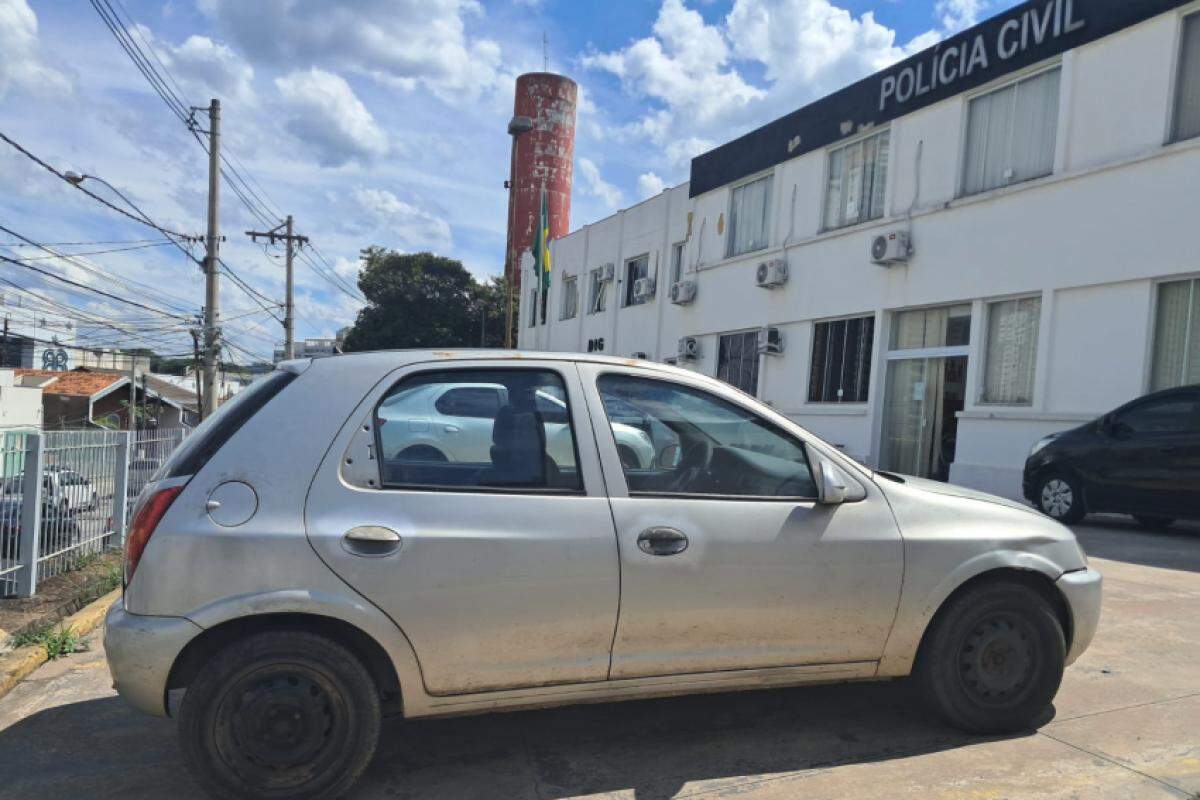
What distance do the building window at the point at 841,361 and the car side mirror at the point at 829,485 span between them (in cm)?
1222

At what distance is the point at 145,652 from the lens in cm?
288

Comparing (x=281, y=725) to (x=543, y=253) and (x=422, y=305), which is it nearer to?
(x=543, y=253)

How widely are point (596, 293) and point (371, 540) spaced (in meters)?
23.7

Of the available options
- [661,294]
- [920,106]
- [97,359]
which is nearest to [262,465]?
[920,106]

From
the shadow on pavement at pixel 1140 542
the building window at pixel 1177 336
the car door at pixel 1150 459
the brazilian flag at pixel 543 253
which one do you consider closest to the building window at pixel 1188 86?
the building window at pixel 1177 336

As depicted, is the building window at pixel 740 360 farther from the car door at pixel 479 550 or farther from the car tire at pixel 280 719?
the car tire at pixel 280 719

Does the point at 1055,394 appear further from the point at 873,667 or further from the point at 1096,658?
the point at 873,667

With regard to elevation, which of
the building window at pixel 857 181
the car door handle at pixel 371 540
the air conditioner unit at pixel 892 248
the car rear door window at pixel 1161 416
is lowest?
the car door handle at pixel 371 540

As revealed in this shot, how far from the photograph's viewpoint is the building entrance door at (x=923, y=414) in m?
13.5

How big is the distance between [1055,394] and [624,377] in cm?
1012

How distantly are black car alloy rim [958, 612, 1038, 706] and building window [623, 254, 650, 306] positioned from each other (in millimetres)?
19756

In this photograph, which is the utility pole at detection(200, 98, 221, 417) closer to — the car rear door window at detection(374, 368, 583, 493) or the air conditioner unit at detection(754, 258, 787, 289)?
the air conditioner unit at detection(754, 258, 787, 289)

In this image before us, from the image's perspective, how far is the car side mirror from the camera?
3.41 metres

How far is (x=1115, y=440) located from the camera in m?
9.03
